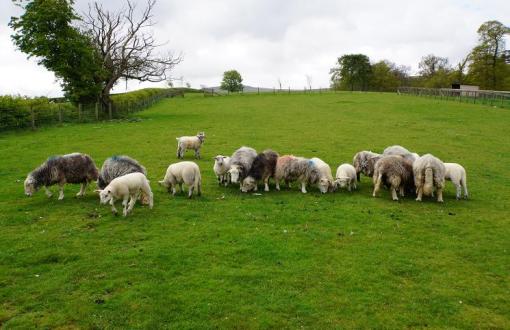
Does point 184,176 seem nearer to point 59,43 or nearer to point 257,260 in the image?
point 257,260

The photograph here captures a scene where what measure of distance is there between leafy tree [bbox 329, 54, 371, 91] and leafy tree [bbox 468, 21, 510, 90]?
97.7ft

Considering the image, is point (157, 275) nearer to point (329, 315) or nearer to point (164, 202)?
point (329, 315)

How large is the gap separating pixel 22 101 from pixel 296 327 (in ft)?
96.1

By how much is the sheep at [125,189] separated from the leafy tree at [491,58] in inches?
2732

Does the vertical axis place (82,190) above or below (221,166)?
below

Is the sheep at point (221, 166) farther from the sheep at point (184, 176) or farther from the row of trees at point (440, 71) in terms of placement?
the row of trees at point (440, 71)

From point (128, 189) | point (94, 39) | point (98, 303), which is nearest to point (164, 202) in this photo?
point (128, 189)

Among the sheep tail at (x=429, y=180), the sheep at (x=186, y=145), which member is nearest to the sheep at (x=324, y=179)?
the sheep tail at (x=429, y=180)

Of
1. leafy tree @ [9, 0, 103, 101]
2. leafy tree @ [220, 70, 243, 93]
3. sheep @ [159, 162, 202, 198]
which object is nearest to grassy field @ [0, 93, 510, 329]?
sheep @ [159, 162, 202, 198]

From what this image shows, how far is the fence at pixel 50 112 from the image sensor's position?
29.5 meters

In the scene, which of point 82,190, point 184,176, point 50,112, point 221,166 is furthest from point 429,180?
point 50,112

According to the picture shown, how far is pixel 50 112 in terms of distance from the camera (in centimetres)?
3319

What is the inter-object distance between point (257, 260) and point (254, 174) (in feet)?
18.7

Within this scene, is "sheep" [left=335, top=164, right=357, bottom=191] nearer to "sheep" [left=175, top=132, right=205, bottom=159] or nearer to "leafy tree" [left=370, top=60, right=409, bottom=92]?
"sheep" [left=175, top=132, right=205, bottom=159]
